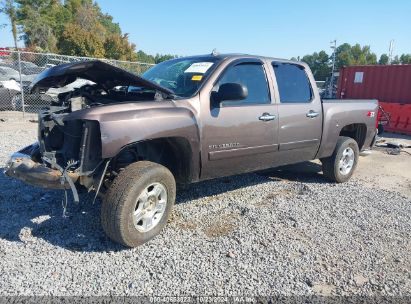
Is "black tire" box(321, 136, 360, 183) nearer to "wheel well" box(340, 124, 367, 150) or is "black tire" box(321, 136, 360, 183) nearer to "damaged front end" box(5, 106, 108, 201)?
"wheel well" box(340, 124, 367, 150)

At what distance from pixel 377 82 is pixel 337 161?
964 cm

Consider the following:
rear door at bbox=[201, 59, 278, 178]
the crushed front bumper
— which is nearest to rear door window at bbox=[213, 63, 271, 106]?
rear door at bbox=[201, 59, 278, 178]

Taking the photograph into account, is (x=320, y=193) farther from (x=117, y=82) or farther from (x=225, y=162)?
(x=117, y=82)

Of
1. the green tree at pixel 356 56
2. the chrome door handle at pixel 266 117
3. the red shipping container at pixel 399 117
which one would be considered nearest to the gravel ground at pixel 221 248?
the chrome door handle at pixel 266 117

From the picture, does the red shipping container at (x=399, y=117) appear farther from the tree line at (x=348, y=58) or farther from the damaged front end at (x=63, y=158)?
the tree line at (x=348, y=58)

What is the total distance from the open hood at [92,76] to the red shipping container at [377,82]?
11950 mm

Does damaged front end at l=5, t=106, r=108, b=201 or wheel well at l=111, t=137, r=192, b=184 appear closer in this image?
damaged front end at l=5, t=106, r=108, b=201

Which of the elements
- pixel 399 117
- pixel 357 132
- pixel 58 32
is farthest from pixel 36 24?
pixel 357 132

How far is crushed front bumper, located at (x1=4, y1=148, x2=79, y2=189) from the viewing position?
10.8 ft

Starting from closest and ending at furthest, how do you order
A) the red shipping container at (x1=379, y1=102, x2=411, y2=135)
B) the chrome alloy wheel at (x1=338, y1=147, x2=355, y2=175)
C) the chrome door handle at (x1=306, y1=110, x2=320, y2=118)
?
1. the chrome door handle at (x1=306, y1=110, x2=320, y2=118)
2. the chrome alloy wheel at (x1=338, y1=147, x2=355, y2=175)
3. the red shipping container at (x1=379, y1=102, x2=411, y2=135)

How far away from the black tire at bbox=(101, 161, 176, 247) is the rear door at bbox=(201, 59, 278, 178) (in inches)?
30.0

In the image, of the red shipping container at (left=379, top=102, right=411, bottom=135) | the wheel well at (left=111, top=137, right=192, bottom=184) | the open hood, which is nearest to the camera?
the open hood

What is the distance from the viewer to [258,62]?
4.76 meters

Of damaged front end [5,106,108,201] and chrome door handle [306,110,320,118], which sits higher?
chrome door handle [306,110,320,118]
